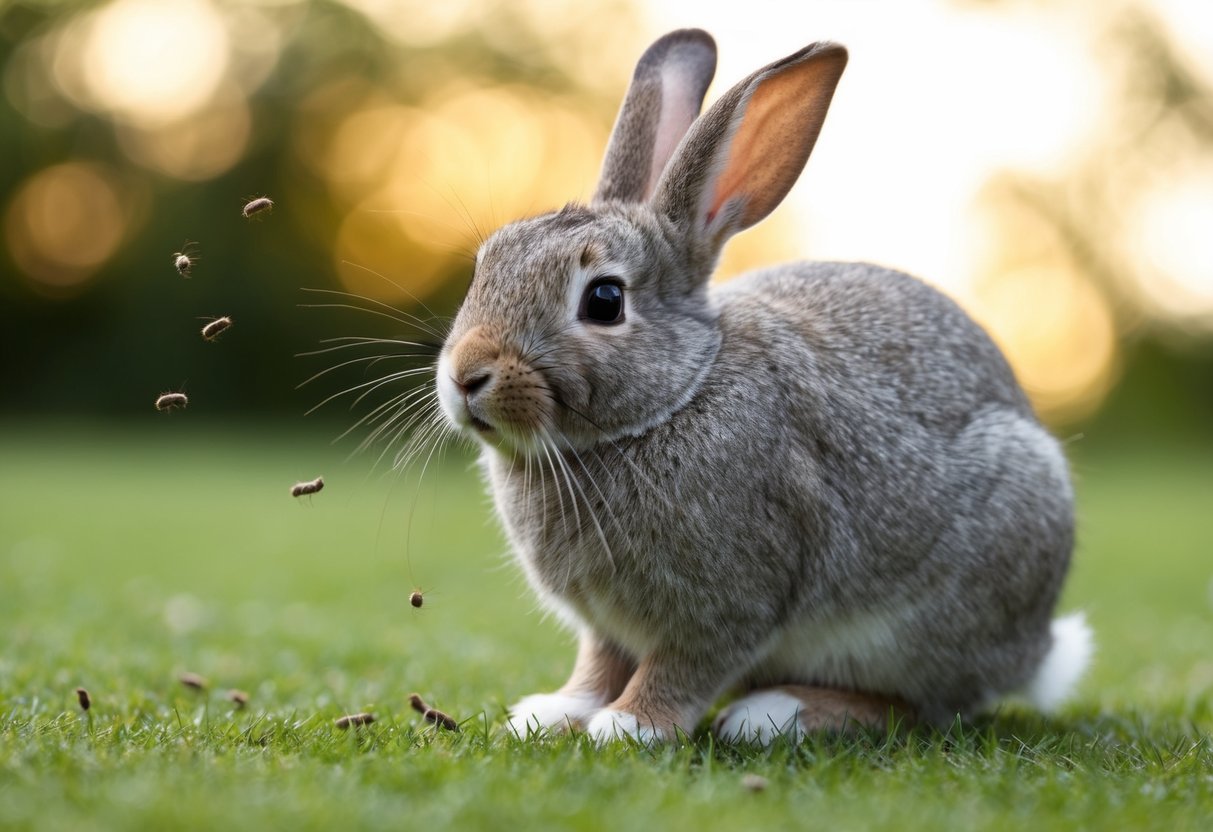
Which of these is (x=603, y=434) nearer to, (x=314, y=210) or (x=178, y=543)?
(x=178, y=543)

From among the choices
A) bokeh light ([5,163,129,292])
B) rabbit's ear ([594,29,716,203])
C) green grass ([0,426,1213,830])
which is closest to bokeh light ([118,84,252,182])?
bokeh light ([5,163,129,292])

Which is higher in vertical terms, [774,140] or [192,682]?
[774,140]

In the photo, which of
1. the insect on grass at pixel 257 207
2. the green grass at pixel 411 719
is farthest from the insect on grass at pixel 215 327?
the green grass at pixel 411 719

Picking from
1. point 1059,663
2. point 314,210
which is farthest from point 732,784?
point 314,210

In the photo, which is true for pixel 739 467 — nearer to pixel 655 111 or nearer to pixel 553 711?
pixel 553 711

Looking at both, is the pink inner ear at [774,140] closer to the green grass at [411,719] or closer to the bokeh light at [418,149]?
the green grass at [411,719]

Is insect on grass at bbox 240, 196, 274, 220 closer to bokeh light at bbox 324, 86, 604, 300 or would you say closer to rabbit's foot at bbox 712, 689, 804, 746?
rabbit's foot at bbox 712, 689, 804, 746

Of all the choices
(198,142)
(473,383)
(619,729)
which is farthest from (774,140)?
(198,142)
